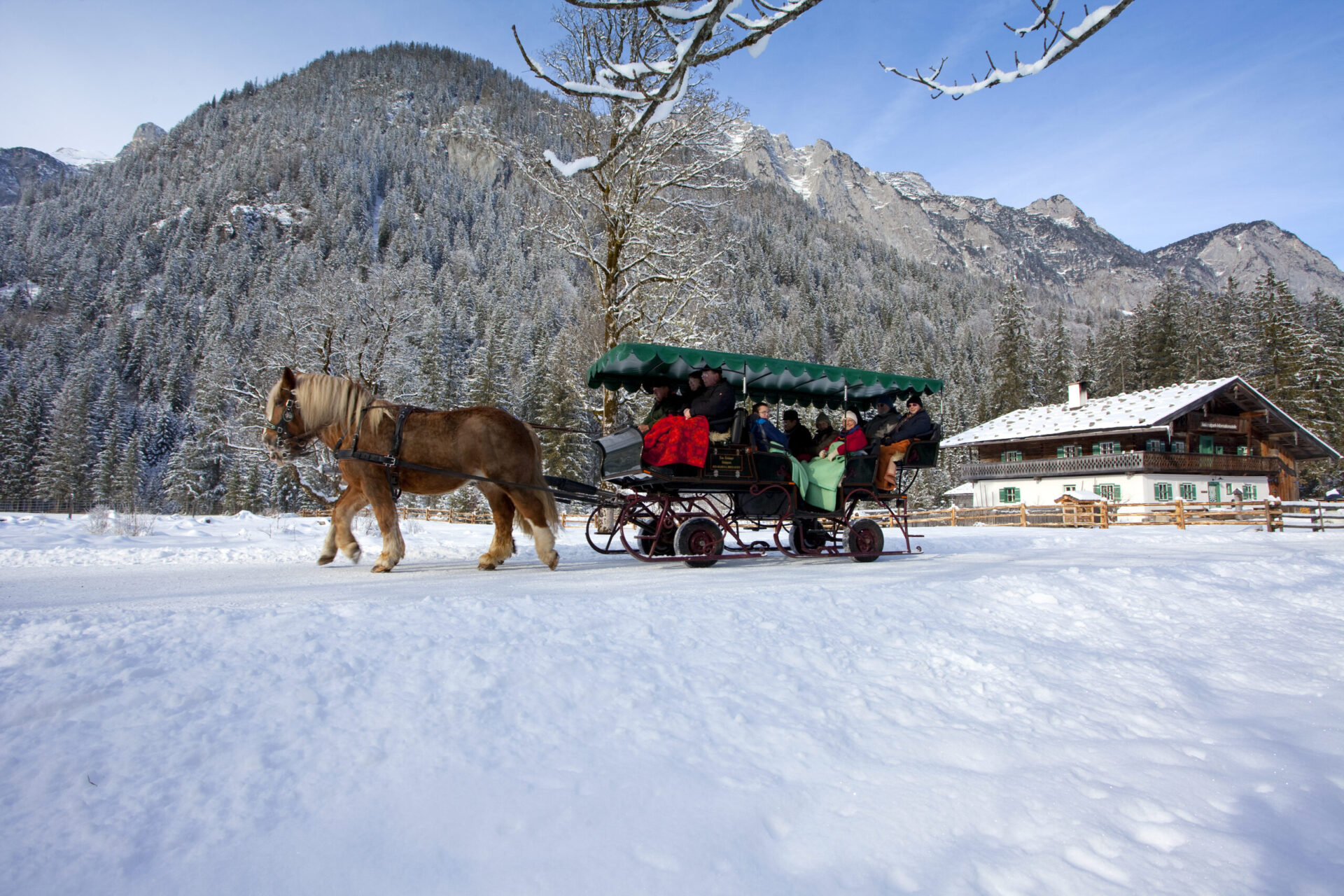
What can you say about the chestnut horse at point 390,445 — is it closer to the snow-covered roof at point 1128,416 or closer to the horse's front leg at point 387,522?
the horse's front leg at point 387,522

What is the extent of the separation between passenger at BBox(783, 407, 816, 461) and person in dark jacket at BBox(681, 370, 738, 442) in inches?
79.4

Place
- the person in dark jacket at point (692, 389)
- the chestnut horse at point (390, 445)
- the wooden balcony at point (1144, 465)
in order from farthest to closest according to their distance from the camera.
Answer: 1. the wooden balcony at point (1144, 465)
2. the person in dark jacket at point (692, 389)
3. the chestnut horse at point (390, 445)

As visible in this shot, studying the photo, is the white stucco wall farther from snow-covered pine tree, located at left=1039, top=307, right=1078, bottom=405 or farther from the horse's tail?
the horse's tail

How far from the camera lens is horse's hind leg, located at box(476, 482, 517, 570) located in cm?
805

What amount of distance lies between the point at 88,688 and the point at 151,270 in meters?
163

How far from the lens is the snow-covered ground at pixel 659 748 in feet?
6.52

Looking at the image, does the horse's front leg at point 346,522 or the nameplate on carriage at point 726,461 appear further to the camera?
the nameplate on carriage at point 726,461

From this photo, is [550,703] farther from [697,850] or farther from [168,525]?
[168,525]

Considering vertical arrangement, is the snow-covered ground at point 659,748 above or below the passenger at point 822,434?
below

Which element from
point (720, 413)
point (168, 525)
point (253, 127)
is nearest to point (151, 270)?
point (253, 127)

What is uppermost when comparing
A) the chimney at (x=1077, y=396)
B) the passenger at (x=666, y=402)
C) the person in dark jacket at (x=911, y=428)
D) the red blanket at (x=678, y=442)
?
the chimney at (x=1077, y=396)

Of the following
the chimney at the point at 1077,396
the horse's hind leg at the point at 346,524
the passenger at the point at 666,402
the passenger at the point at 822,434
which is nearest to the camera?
the horse's hind leg at the point at 346,524

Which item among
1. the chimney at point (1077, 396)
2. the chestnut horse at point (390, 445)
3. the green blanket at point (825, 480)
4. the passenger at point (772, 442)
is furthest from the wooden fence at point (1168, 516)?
the chestnut horse at point (390, 445)

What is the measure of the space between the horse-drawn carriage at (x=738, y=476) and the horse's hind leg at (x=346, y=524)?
2.37 meters
